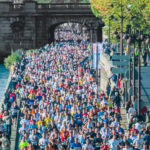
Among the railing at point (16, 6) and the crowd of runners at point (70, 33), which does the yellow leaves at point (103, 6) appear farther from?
the crowd of runners at point (70, 33)

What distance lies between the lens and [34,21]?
81.2m

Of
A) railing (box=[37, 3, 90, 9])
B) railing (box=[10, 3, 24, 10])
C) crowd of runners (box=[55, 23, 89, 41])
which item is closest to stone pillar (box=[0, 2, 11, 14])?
railing (box=[10, 3, 24, 10])

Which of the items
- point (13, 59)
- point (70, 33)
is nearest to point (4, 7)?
point (13, 59)

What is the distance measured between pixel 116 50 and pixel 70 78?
12465mm

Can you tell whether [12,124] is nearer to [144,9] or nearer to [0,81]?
[144,9]

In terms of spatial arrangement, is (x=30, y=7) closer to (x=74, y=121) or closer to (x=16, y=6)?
(x=16, y=6)

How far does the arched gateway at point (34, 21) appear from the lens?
262ft

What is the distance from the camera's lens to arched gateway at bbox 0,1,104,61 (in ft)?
262

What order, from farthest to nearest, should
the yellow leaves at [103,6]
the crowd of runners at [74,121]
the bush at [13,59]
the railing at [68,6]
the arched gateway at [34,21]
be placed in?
the railing at [68,6]
the arched gateway at [34,21]
the bush at [13,59]
the yellow leaves at [103,6]
the crowd of runners at [74,121]

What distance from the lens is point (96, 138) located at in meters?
22.1

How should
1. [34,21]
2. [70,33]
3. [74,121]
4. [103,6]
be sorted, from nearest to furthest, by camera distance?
[74,121]
[103,6]
[34,21]
[70,33]

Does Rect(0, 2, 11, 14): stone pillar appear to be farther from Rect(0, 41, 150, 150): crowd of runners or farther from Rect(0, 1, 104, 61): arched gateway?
Rect(0, 41, 150, 150): crowd of runners

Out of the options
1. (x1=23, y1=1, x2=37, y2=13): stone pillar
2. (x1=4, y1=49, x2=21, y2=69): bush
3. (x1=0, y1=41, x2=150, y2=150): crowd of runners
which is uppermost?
(x1=23, y1=1, x2=37, y2=13): stone pillar

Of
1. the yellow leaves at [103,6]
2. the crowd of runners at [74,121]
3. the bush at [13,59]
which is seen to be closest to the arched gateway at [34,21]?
the bush at [13,59]
